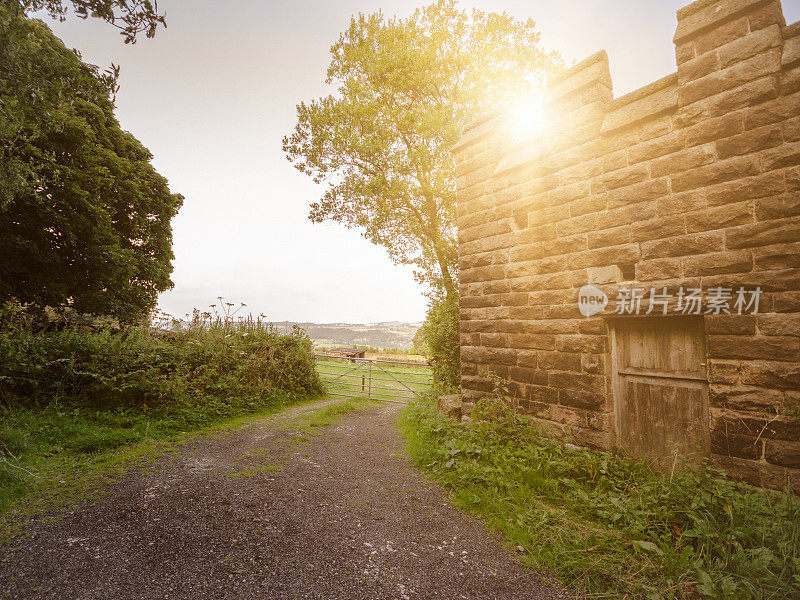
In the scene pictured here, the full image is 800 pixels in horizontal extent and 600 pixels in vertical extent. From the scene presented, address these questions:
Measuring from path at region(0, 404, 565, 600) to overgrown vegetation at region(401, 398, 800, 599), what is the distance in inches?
12.5

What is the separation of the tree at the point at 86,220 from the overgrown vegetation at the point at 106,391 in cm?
239

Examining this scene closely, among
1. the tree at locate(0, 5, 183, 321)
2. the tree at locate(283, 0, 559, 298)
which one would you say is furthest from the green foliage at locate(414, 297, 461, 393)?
the tree at locate(0, 5, 183, 321)

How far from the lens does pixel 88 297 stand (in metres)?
11.1

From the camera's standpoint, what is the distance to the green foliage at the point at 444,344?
811 cm

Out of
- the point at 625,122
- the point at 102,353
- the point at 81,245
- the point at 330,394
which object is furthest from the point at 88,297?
the point at 625,122

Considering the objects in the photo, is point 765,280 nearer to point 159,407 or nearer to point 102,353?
point 159,407

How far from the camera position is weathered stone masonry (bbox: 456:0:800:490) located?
10.1ft

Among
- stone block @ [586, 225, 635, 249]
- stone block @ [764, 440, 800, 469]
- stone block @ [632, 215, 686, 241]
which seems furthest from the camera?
stone block @ [586, 225, 635, 249]

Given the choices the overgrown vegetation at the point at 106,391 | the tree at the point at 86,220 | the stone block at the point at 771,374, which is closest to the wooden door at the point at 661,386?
the stone block at the point at 771,374

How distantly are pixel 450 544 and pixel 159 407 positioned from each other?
5.84 m

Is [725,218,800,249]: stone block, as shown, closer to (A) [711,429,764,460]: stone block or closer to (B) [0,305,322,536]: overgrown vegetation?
(A) [711,429,764,460]: stone block

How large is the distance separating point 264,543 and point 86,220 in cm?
1113

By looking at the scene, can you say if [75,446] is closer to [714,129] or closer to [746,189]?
[746,189]

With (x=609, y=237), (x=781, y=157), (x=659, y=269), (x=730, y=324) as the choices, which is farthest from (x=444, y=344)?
(x=781, y=157)
